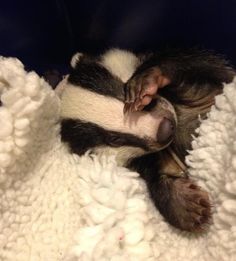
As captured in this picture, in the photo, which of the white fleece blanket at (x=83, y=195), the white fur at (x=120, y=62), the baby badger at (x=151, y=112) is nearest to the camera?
the white fleece blanket at (x=83, y=195)

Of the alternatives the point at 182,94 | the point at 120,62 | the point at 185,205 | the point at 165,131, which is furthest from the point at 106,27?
the point at 185,205

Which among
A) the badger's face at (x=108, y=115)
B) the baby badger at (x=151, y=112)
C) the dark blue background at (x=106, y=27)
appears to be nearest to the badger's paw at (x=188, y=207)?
the baby badger at (x=151, y=112)

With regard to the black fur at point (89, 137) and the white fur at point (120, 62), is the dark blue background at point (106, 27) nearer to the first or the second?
the white fur at point (120, 62)

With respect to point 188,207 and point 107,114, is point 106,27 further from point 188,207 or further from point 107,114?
point 188,207

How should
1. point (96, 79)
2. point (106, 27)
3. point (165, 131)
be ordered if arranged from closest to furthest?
point (165, 131) → point (96, 79) → point (106, 27)

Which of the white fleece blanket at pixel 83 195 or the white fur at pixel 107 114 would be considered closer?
the white fleece blanket at pixel 83 195

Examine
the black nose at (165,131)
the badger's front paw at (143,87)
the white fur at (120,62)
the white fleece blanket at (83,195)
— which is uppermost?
the badger's front paw at (143,87)

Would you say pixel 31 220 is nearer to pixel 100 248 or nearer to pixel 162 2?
pixel 100 248

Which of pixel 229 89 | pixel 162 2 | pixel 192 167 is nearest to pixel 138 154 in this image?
pixel 192 167

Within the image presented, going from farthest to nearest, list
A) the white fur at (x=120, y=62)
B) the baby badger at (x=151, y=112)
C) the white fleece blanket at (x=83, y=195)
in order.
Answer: the white fur at (x=120, y=62)
the baby badger at (x=151, y=112)
the white fleece blanket at (x=83, y=195)
